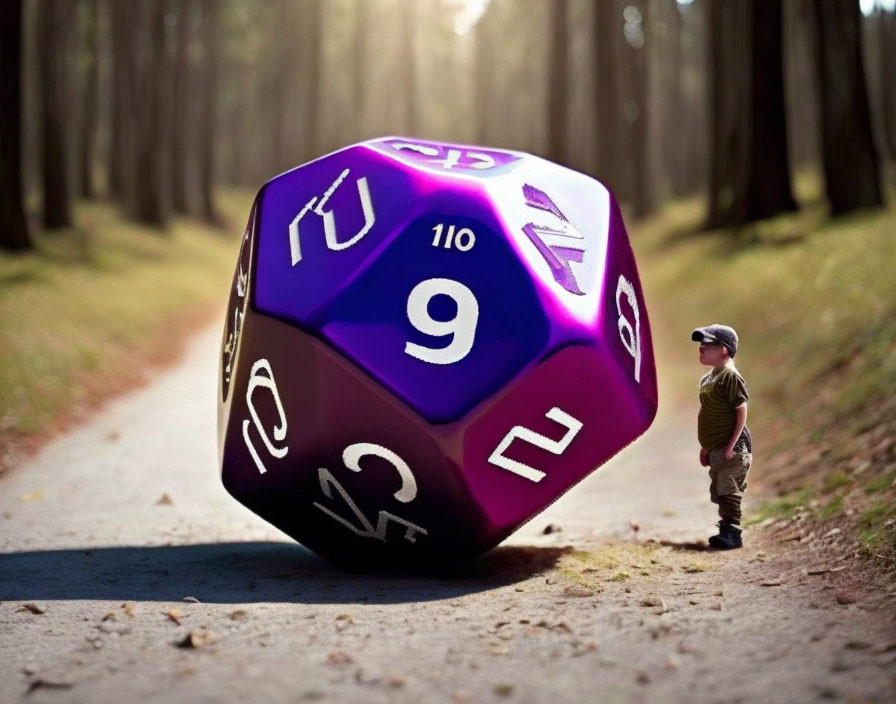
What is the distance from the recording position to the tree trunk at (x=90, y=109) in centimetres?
3259

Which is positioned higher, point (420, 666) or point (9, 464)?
point (420, 666)

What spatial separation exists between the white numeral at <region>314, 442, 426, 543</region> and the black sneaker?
5.66 feet

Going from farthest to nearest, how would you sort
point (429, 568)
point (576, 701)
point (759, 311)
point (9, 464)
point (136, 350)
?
point (136, 350)
point (759, 311)
point (9, 464)
point (429, 568)
point (576, 701)

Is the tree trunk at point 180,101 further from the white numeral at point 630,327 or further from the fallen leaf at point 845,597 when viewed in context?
the fallen leaf at point 845,597

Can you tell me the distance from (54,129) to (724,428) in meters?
18.0

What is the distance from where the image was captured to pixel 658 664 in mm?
3979

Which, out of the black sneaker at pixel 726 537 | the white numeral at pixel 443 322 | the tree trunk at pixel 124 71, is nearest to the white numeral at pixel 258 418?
the white numeral at pixel 443 322

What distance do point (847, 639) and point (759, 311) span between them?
10.1 meters

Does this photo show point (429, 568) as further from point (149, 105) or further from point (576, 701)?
point (149, 105)

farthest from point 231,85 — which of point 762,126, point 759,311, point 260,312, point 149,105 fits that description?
point 260,312

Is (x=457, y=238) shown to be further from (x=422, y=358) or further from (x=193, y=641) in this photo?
(x=193, y=641)

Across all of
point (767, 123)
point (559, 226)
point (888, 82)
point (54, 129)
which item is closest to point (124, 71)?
point (54, 129)

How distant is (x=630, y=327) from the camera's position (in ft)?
19.3

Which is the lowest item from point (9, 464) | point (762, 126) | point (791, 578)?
point (9, 464)
